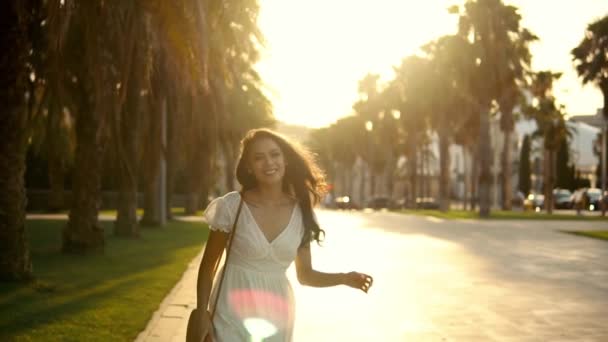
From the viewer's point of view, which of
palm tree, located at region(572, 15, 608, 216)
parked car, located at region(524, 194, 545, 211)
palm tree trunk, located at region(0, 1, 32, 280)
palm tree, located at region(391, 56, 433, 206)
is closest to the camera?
palm tree trunk, located at region(0, 1, 32, 280)

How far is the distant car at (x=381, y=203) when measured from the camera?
3509 inches

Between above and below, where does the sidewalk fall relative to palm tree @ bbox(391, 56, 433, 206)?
below

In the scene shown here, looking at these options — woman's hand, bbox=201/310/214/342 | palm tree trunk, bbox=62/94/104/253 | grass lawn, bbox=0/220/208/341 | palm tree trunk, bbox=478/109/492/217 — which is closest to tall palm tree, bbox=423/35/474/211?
palm tree trunk, bbox=478/109/492/217

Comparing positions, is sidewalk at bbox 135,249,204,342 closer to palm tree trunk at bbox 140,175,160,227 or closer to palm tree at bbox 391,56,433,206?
palm tree trunk at bbox 140,175,160,227

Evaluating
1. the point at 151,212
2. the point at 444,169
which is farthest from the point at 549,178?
the point at 151,212

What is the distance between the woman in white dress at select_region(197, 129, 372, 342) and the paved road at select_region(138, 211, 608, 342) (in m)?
4.53

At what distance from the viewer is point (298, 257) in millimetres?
5129

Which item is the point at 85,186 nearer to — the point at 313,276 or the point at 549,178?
the point at 313,276

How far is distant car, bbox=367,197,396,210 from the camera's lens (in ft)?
292

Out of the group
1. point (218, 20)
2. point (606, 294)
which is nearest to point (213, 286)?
point (218, 20)

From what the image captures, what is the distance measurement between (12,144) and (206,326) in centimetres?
980

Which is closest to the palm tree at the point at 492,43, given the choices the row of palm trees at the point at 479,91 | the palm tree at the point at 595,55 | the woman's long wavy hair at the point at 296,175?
the row of palm trees at the point at 479,91

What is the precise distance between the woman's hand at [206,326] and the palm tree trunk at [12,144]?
925 cm

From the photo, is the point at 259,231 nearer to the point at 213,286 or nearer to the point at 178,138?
the point at 213,286
